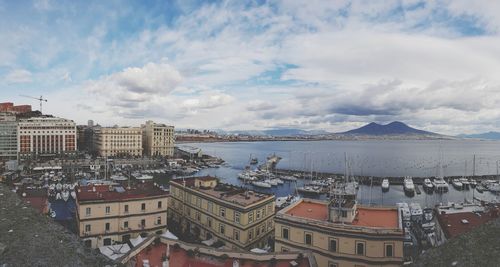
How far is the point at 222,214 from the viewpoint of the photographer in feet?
98.5

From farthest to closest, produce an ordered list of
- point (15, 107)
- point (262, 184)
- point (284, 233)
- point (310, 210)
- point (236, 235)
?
point (15, 107)
point (262, 184)
point (236, 235)
point (310, 210)
point (284, 233)

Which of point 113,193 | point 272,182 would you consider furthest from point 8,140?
point 113,193

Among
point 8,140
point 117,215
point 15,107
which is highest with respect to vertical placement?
point 15,107

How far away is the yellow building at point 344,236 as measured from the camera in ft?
66.1

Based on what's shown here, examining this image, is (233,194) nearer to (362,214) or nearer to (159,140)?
(362,214)

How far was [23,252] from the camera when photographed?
233 inches

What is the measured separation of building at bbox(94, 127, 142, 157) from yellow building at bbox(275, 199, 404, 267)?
113652 millimetres

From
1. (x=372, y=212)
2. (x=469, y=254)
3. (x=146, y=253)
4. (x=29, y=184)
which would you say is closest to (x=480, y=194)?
(x=372, y=212)

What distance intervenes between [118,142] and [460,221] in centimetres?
12040

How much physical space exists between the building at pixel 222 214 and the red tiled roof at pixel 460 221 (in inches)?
552

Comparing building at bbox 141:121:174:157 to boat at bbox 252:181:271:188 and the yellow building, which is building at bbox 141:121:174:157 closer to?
boat at bbox 252:181:271:188

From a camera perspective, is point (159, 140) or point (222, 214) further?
point (159, 140)

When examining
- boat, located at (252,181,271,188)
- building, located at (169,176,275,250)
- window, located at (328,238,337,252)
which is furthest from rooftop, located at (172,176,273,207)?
boat, located at (252,181,271,188)

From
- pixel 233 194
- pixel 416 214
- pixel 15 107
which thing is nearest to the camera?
pixel 233 194
